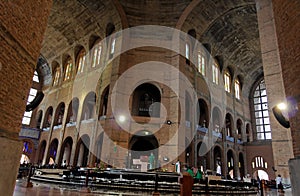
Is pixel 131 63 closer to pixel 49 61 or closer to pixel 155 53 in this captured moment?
pixel 155 53

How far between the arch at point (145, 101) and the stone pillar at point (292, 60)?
504 inches

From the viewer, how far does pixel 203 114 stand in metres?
21.2

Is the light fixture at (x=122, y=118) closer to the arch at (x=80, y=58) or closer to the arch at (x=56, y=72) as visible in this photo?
the arch at (x=80, y=58)

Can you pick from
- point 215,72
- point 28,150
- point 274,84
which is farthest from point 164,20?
point 28,150

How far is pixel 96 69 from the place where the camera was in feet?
63.0

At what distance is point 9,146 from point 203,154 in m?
17.5

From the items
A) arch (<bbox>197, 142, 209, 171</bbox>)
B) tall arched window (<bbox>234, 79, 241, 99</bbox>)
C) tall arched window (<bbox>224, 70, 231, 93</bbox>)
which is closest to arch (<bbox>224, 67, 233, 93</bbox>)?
tall arched window (<bbox>224, 70, 231, 93</bbox>)

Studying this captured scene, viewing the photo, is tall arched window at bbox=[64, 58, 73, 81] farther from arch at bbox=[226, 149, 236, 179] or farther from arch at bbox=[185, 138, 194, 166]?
arch at bbox=[226, 149, 236, 179]

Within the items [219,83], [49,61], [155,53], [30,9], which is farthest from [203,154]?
[49,61]

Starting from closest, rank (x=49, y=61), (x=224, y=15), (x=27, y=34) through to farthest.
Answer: (x=27, y=34)
(x=224, y=15)
(x=49, y=61)

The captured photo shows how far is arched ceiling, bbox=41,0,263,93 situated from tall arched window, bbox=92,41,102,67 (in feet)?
3.57

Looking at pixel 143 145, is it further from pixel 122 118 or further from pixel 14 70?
pixel 14 70

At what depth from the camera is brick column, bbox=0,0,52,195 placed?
373cm

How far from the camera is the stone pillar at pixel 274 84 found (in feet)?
29.5
